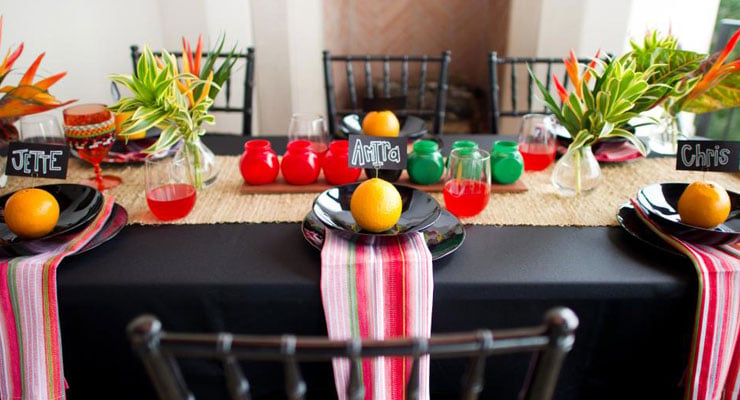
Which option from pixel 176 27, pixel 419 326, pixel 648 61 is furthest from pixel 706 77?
pixel 176 27

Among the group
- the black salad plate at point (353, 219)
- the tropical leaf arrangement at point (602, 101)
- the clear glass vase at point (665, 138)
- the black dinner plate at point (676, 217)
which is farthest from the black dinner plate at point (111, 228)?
the clear glass vase at point (665, 138)

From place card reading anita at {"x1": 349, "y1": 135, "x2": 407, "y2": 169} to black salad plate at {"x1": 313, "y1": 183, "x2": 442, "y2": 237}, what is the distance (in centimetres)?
8

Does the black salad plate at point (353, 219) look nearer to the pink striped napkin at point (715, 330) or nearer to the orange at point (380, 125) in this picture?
the orange at point (380, 125)

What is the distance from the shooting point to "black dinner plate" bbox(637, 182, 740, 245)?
3.06ft

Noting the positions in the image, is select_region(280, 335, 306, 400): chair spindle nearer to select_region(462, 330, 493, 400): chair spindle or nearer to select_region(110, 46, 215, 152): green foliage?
select_region(462, 330, 493, 400): chair spindle

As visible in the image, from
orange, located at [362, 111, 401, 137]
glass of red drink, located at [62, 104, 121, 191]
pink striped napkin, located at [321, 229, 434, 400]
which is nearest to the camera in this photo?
pink striped napkin, located at [321, 229, 434, 400]

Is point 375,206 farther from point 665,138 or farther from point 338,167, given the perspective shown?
point 665,138

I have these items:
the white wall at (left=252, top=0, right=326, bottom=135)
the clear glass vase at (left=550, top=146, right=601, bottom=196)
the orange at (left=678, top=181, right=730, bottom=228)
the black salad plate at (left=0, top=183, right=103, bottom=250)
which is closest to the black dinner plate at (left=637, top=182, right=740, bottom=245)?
the orange at (left=678, top=181, right=730, bottom=228)

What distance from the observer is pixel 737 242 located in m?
0.96

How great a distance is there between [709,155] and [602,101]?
21 cm

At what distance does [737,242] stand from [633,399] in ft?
1.11

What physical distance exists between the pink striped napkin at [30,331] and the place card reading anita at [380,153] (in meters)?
0.52

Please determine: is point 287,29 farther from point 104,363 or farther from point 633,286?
point 633,286

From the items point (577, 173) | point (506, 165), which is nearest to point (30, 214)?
point (506, 165)
